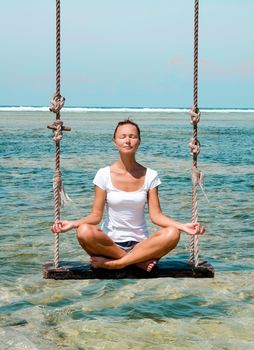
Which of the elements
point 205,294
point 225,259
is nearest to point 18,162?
point 225,259

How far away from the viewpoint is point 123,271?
5.88m

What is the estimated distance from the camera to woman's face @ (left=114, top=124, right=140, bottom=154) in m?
6.07

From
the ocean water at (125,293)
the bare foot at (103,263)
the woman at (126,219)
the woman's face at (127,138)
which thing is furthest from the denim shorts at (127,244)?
the woman's face at (127,138)

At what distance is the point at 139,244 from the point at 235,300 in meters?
1.37

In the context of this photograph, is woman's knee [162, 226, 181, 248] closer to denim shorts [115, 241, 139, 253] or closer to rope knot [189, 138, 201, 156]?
denim shorts [115, 241, 139, 253]

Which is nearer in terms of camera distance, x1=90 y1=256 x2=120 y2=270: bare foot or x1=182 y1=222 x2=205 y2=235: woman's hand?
x1=182 y1=222 x2=205 y2=235: woman's hand

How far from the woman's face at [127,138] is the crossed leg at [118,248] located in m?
0.72

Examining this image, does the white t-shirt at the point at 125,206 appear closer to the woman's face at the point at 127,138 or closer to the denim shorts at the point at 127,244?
the denim shorts at the point at 127,244

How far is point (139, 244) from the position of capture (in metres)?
6.12

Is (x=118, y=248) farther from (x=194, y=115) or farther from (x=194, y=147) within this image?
(x=194, y=115)

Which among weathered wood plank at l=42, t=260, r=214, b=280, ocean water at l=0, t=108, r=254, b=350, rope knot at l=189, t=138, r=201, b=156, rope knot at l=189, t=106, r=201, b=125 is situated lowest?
ocean water at l=0, t=108, r=254, b=350

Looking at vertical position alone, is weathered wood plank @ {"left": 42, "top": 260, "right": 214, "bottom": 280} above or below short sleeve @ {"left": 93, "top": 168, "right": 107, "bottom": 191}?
below

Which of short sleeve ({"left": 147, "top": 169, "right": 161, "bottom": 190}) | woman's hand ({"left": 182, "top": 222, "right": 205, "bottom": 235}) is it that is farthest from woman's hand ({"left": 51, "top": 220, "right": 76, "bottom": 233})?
woman's hand ({"left": 182, "top": 222, "right": 205, "bottom": 235})

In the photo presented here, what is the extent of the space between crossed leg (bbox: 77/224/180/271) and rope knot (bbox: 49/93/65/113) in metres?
1.01
